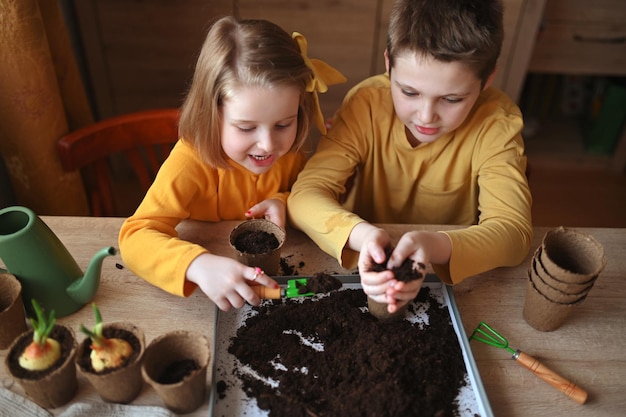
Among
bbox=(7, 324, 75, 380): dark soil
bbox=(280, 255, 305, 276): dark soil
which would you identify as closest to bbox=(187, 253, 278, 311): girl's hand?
bbox=(280, 255, 305, 276): dark soil

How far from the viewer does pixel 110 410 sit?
2.47 ft

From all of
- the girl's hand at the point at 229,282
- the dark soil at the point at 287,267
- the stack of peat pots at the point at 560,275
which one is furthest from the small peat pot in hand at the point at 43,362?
the stack of peat pots at the point at 560,275

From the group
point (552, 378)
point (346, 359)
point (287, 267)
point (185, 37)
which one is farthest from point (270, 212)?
point (185, 37)

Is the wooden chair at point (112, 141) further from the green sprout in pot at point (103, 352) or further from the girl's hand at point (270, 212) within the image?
the green sprout in pot at point (103, 352)

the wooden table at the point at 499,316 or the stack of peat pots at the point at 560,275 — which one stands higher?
the stack of peat pots at the point at 560,275

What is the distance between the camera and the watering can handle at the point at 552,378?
79 cm

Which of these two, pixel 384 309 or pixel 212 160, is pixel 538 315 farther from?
pixel 212 160

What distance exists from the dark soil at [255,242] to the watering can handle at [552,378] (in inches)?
18.0

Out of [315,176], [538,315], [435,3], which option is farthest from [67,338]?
[435,3]

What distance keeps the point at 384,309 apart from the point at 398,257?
0.30 ft

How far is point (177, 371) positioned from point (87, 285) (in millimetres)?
237

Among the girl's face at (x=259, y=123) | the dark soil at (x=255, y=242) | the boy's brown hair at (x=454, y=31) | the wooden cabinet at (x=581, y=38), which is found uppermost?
the boy's brown hair at (x=454, y=31)

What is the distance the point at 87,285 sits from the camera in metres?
0.86

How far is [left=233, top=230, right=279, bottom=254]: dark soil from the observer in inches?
36.1
